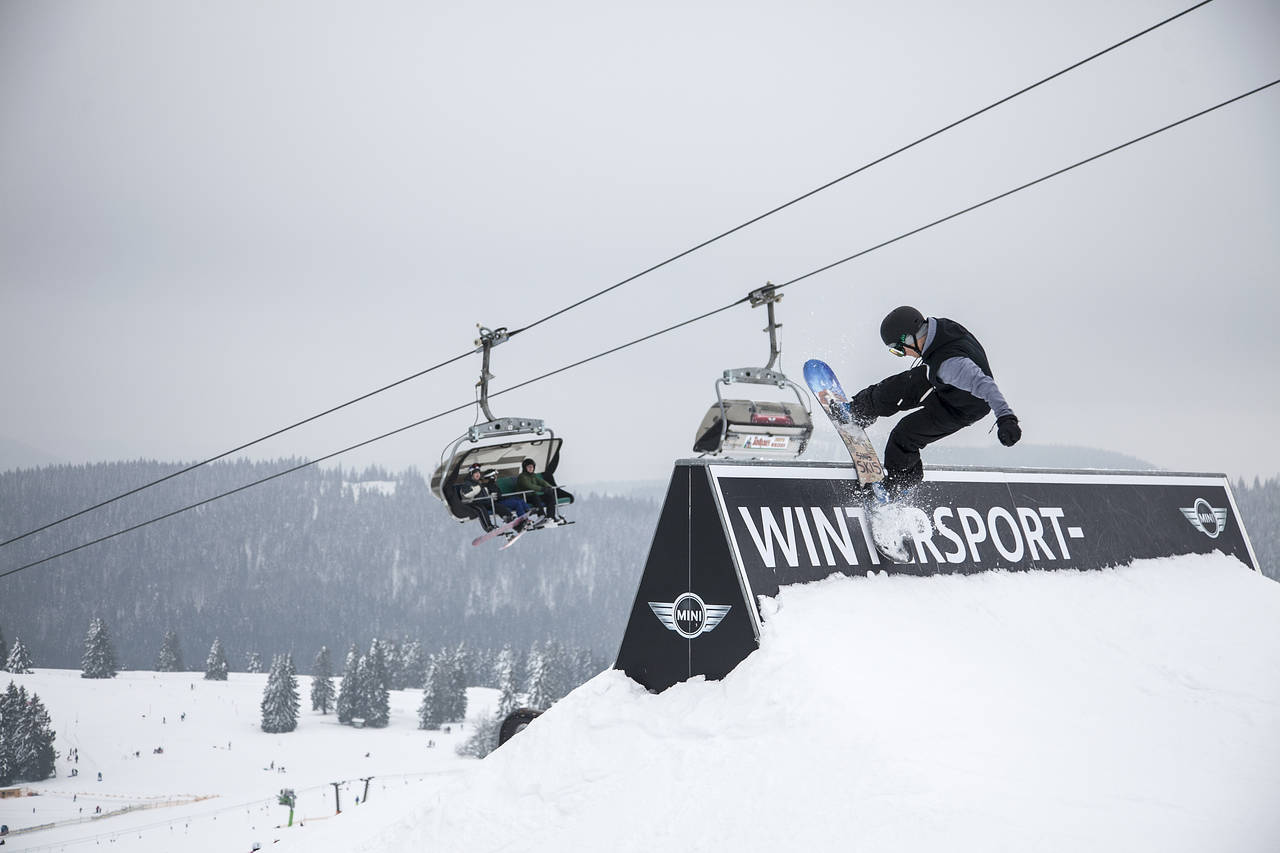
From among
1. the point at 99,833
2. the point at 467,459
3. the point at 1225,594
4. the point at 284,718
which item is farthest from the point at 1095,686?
the point at 284,718

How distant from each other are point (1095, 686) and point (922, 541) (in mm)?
2191

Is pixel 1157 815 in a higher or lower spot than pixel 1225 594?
lower

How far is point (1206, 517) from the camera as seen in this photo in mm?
11188

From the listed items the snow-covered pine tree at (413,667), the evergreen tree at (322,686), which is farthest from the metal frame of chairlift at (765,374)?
the snow-covered pine tree at (413,667)

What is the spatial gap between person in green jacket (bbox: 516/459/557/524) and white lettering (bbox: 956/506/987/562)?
5.02 meters

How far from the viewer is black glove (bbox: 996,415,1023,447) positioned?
668cm

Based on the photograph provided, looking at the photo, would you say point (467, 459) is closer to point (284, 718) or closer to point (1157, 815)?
point (1157, 815)

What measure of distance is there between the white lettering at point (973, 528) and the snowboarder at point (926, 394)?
2.83 ft

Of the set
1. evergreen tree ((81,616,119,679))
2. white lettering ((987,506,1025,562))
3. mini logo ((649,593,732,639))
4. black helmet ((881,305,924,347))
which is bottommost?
evergreen tree ((81,616,119,679))

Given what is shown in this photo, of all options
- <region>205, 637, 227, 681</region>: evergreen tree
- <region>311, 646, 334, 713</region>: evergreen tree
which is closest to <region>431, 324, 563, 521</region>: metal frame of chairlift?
<region>311, 646, 334, 713</region>: evergreen tree

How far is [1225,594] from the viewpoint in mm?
9141

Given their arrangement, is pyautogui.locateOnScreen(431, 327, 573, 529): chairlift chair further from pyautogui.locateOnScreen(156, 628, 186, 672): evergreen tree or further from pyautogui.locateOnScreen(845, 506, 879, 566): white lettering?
pyautogui.locateOnScreen(156, 628, 186, 672): evergreen tree

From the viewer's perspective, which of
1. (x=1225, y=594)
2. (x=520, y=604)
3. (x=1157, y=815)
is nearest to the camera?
(x=1157, y=815)

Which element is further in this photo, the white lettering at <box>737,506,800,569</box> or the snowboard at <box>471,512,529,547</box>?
the snowboard at <box>471,512,529,547</box>
